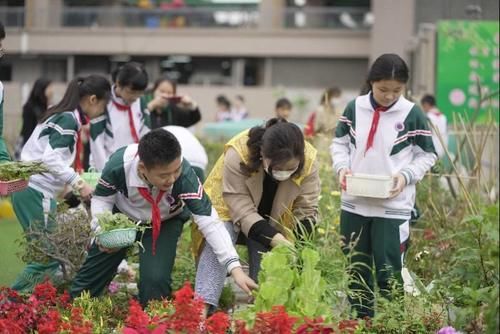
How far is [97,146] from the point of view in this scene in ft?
25.8

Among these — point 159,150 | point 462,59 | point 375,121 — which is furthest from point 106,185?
point 462,59

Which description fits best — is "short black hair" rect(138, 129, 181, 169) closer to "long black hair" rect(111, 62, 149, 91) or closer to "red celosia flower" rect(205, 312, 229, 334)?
A: "red celosia flower" rect(205, 312, 229, 334)

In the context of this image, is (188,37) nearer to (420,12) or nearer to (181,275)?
(420,12)

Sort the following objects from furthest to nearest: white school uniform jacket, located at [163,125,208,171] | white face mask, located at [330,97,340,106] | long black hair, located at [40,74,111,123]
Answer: white face mask, located at [330,97,340,106] < white school uniform jacket, located at [163,125,208,171] < long black hair, located at [40,74,111,123]

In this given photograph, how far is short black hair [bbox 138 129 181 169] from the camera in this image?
16.6ft

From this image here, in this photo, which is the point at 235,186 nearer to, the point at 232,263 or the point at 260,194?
the point at 260,194

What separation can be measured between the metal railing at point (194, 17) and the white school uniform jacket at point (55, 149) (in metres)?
34.2

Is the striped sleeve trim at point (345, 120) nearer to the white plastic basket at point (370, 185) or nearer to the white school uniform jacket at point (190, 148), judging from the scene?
the white plastic basket at point (370, 185)

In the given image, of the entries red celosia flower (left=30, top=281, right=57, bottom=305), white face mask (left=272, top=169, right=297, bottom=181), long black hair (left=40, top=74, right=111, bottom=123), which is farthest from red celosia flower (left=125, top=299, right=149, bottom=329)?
long black hair (left=40, top=74, right=111, bottom=123)

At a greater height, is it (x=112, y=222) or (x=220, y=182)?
(x=220, y=182)

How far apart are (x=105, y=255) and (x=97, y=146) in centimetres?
205

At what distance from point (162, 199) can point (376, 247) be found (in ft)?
4.48

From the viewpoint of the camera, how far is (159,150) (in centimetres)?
507

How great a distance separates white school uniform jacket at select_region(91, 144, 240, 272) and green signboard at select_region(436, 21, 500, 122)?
11288mm
